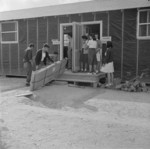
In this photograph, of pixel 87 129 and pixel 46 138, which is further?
pixel 87 129

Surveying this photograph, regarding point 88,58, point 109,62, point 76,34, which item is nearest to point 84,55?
point 88,58

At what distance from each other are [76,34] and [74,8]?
1.52 meters

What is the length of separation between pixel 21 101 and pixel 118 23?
5.74 m

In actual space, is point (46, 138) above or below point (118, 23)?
below

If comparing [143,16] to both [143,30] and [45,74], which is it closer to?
[143,30]

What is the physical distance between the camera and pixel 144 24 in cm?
1090

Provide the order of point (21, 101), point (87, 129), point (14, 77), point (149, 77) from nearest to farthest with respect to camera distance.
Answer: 1. point (87, 129)
2. point (21, 101)
3. point (149, 77)
4. point (14, 77)

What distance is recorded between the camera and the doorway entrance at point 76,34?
452 inches

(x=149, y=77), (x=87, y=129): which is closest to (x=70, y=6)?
(x=149, y=77)

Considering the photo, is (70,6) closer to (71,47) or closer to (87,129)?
(71,47)

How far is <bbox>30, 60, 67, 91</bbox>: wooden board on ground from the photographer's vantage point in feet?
31.6

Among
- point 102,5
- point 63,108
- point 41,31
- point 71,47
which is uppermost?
point 102,5

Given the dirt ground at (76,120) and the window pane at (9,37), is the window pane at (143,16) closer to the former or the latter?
the dirt ground at (76,120)

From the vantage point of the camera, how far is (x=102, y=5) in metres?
11.5
